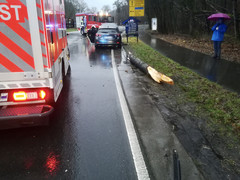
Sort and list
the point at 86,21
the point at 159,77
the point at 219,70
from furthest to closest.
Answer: the point at 86,21 → the point at 219,70 → the point at 159,77

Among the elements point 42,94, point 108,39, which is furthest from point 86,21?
point 42,94

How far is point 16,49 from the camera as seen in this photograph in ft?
12.4

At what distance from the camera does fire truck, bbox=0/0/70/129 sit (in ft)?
11.8

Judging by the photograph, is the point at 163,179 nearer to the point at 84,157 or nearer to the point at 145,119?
the point at 84,157

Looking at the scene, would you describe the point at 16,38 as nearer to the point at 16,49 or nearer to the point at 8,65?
the point at 16,49

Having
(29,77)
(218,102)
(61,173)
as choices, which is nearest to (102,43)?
(218,102)

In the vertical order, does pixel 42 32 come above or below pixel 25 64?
above

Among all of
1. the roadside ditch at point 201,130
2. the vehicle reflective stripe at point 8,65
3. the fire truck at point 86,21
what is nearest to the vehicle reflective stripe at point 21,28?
the vehicle reflective stripe at point 8,65

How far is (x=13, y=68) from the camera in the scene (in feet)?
12.7

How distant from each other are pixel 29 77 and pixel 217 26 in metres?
10.4

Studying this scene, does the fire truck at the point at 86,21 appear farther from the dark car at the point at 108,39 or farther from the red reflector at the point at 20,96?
the red reflector at the point at 20,96

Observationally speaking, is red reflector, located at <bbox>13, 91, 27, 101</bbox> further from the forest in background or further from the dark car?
the forest in background

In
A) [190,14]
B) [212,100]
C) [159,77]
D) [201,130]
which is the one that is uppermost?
[190,14]

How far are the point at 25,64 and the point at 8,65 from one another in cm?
28
